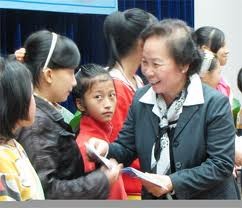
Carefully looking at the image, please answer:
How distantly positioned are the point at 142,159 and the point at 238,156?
0.36 metres

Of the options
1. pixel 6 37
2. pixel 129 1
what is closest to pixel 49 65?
pixel 6 37

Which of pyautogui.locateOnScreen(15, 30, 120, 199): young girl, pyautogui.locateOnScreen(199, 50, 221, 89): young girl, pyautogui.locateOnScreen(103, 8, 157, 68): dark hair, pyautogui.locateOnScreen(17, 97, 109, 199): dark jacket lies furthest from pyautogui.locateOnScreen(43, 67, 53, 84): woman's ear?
pyautogui.locateOnScreen(199, 50, 221, 89): young girl

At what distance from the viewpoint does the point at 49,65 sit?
1765 millimetres

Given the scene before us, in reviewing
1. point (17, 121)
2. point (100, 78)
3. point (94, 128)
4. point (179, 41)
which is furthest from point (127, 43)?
point (17, 121)

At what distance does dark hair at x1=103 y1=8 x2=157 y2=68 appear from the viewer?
2.33 m

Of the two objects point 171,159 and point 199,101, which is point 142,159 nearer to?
point 171,159

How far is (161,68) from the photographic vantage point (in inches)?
68.0

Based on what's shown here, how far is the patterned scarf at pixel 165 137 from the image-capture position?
1700mm

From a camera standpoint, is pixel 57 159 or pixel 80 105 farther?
pixel 80 105

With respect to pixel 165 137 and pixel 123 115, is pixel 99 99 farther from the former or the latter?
pixel 165 137

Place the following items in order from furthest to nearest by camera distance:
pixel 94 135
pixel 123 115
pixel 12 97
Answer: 1. pixel 123 115
2. pixel 94 135
3. pixel 12 97

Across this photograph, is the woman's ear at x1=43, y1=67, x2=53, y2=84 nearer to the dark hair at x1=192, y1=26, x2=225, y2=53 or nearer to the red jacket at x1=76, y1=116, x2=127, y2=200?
the red jacket at x1=76, y1=116, x2=127, y2=200

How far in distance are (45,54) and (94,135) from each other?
417 mm

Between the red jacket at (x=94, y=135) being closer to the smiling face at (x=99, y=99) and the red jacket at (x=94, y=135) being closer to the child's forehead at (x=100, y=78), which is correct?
the smiling face at (x=99, y=99)
